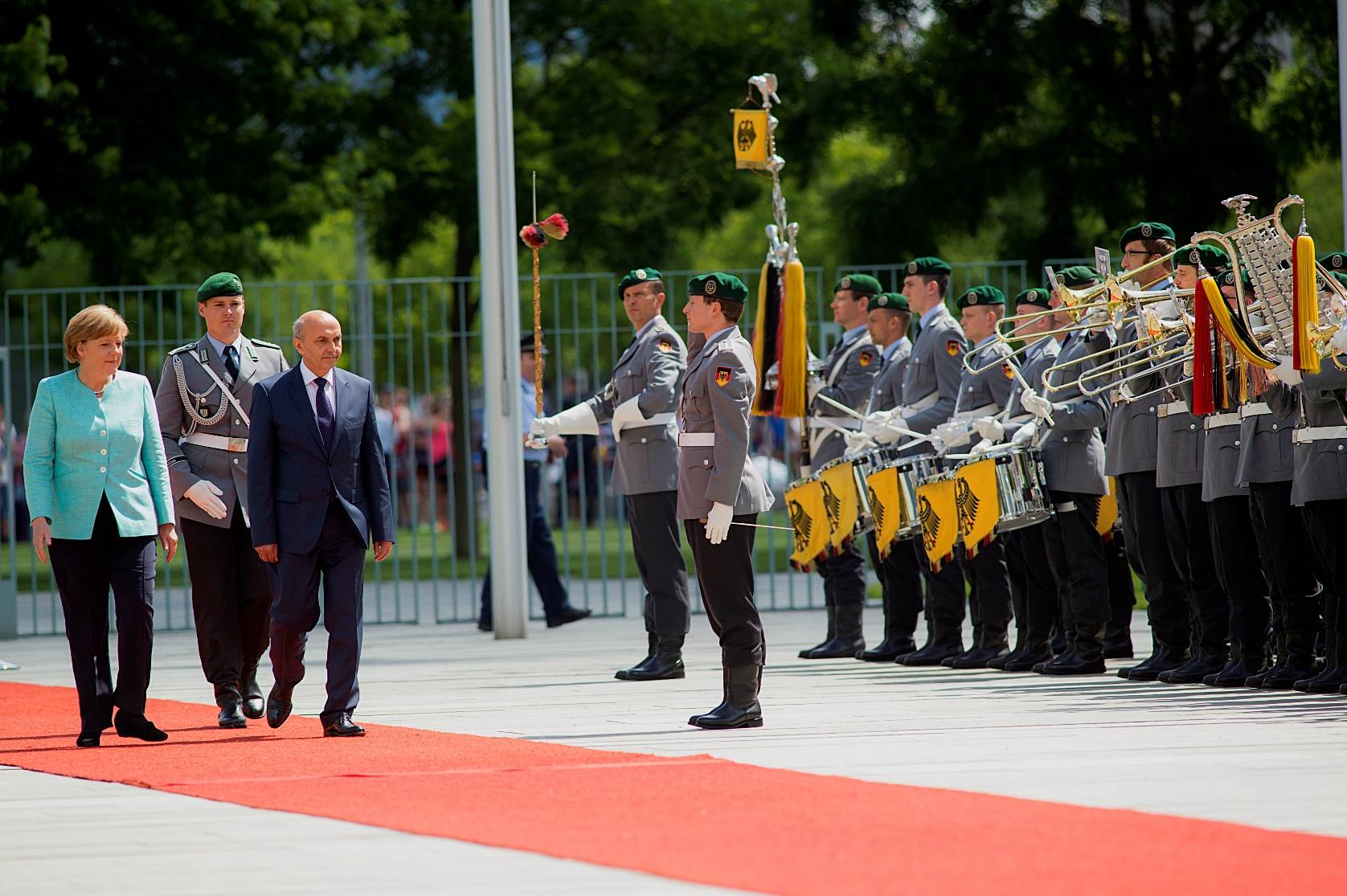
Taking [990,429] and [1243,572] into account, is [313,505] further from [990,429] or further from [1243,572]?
[1243,572]

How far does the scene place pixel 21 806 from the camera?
7004 millimetres

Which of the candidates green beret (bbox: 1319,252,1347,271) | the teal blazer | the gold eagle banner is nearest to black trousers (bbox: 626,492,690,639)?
the gold eagle banner

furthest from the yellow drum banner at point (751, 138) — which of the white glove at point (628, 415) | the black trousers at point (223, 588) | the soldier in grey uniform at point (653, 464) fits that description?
the black trousers at point (223, 588)

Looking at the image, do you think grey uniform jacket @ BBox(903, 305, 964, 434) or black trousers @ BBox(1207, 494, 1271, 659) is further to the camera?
grey uniform jacket @ BBox(903, 305, 964, 434)

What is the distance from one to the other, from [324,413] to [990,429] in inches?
140

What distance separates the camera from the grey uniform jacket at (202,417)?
9336mm

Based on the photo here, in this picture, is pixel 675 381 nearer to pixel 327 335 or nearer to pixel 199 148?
pixel 327 335

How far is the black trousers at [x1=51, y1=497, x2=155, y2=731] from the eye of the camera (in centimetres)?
877

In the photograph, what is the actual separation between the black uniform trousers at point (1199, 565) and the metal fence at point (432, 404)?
4.58 metres

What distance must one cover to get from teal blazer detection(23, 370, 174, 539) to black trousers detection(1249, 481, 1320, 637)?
4711mm

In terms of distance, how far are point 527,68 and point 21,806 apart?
17578 mm

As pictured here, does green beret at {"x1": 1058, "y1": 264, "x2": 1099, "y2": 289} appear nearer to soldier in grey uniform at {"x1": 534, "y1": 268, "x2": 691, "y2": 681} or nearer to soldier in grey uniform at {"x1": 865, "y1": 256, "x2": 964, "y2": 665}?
soldier in grey uniform at {"x1": 865, "y1": 256, "x2": 964, "y2": 665}

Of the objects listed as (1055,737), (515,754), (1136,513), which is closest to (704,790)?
(515,754)

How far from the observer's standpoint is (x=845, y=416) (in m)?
11.9
